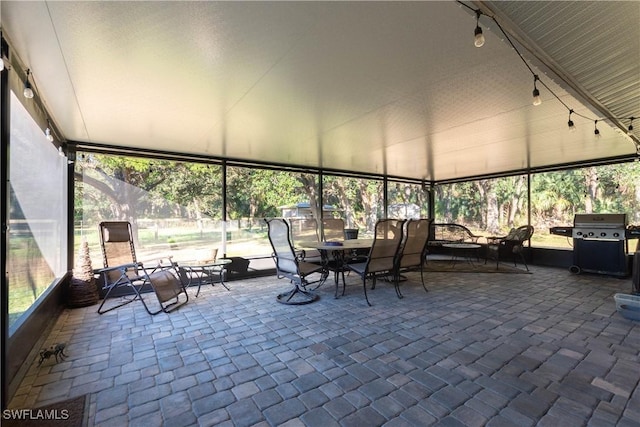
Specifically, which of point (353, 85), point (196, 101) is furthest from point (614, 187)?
point (196, 101)

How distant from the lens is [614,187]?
6527 millimetres

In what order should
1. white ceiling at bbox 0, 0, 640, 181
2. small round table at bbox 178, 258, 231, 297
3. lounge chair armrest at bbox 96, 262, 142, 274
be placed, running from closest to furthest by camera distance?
white ceiling at bbox 0, 0, 640, 181 → lounge chair armrest at bbox 96, 262, 142, 274 → small round table at bbox 178, 258, 231, 297

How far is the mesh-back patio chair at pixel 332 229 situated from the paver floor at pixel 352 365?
1.99 m

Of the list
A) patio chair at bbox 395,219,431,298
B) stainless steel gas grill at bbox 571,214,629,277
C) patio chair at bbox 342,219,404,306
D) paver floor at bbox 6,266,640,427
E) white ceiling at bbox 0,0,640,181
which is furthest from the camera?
stainless steel gas grill at bbox 571,214,629,277

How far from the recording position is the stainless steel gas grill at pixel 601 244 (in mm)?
5125

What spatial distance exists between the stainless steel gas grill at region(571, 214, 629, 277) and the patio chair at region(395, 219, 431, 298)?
367 centimetres

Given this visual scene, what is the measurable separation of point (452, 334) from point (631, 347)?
145cm

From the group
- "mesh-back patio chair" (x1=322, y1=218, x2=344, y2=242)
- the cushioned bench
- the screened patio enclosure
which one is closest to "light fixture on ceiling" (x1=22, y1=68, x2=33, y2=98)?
the screened patio enclosure

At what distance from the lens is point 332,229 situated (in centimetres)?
575

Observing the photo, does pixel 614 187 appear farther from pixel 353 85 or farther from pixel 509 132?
pixel 353 85

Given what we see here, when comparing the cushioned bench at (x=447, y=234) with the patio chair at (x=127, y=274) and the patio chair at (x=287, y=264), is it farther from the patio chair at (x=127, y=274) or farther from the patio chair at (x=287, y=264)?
the patio chair at (x=127, y=274)

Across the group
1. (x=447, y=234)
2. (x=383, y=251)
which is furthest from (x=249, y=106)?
(x=447, y=234)

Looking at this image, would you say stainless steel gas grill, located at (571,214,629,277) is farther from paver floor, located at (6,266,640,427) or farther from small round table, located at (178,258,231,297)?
small round table, located at (178,258,231,297)

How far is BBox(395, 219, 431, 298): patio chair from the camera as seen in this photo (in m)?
4.09
